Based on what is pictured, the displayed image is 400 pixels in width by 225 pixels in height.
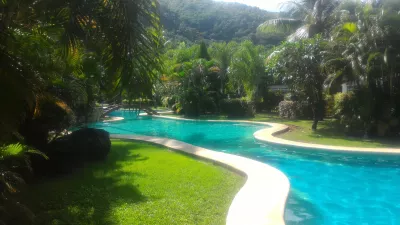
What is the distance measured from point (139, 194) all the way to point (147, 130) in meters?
13.1

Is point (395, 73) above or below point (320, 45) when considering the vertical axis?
below

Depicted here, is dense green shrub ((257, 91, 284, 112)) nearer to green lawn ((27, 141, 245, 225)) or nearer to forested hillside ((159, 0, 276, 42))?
green lawn ((27, 141, 245, 225))

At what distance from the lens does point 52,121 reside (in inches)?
291

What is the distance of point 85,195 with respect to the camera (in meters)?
6.03

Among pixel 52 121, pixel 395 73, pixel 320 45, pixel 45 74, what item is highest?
pixel 320 45

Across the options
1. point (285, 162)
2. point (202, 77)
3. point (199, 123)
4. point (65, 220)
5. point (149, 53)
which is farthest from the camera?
point (202, 77)

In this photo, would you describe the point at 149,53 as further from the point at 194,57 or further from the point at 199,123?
the point at 194,57

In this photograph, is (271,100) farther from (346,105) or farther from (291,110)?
(346,105)

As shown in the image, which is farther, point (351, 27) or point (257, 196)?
point (351, 27)

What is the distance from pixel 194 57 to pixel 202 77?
13.9 feet

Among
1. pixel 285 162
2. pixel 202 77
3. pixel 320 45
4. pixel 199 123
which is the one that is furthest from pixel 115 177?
pixel 202 77

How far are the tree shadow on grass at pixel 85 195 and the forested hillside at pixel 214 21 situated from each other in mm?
38529

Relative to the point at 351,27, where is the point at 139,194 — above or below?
below

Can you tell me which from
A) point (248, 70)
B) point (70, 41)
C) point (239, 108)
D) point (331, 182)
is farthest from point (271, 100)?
point (70, 41)
